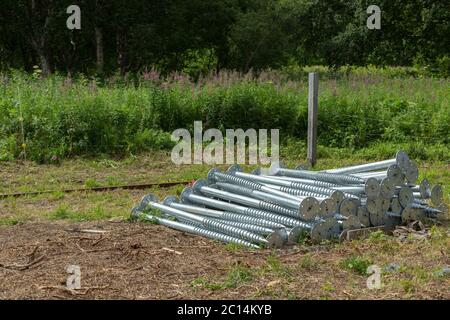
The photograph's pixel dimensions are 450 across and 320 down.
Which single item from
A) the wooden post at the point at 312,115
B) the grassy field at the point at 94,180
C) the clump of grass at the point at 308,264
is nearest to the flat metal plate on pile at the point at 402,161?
the clump of grass at the point at 308,264

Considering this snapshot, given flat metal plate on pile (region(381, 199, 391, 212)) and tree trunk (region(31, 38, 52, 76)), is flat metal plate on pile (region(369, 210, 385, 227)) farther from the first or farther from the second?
tree trunk (region(31, 38, 52, 76))

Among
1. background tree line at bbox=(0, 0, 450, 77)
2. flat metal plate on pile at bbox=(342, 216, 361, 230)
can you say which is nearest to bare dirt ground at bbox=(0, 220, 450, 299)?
flat metal plate on pile at bbox=(342, 216, 361, 230)

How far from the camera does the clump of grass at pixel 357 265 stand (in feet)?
20.8

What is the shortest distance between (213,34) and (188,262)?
75.5 feet

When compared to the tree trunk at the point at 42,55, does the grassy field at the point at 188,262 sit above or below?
below

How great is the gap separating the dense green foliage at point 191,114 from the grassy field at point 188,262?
391 cm

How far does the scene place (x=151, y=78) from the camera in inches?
619

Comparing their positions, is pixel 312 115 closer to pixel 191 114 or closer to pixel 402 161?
pixel 191 114

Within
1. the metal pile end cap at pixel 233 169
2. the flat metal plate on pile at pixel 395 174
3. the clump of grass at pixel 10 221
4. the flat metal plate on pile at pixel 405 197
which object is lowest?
the clump of grass at pixel 10 221

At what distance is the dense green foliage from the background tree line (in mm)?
10379

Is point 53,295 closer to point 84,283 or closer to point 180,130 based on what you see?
point 84,283

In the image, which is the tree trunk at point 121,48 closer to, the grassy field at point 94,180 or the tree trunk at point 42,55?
the tree trunk at point 42,55

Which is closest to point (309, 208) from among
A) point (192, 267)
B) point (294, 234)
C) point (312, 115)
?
point (294, 234)
